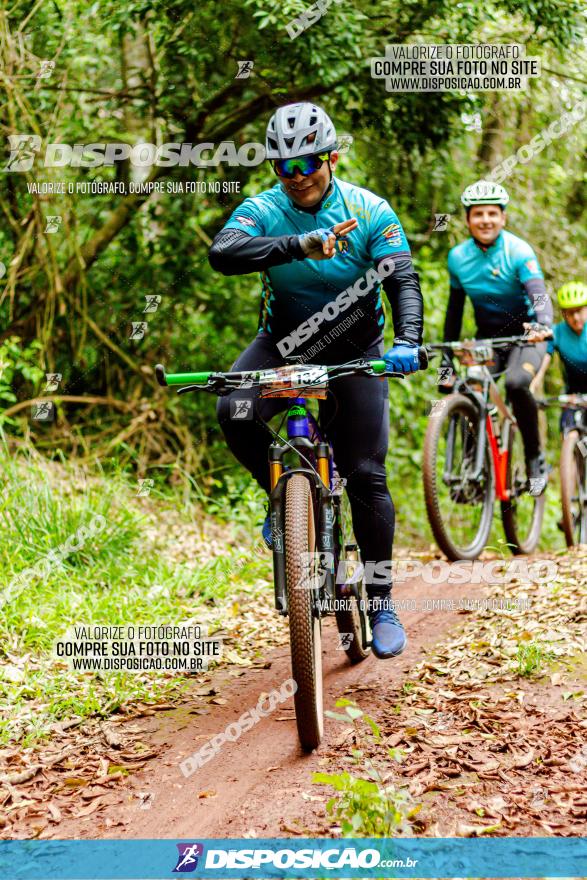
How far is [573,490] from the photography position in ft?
23.1

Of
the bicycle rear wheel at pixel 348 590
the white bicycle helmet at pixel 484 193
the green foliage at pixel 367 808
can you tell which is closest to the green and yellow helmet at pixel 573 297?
the white bicycle helmet at pixel 484 193

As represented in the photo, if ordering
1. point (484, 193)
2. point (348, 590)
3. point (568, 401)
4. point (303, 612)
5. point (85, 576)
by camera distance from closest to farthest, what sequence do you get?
point (303, 612)
point (348, 590)
point (85, 576)
point (484, 193)
point (568, 401)

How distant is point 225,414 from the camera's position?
3770 millimetres

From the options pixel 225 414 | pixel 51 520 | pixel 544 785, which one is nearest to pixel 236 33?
pixel 51 520

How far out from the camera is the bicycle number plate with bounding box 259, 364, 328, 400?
3408 mm

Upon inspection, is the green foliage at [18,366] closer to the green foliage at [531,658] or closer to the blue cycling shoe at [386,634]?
the blue cycling shoe at [386,634]

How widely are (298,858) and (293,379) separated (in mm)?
1604

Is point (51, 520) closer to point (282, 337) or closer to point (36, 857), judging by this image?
point (282, 337)

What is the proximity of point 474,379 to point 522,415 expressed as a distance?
51cm

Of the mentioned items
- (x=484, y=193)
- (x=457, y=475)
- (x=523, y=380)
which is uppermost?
(x=484, y=193)

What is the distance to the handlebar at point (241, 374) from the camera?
11.0 feet

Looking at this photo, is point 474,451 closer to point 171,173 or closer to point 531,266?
point 531,266

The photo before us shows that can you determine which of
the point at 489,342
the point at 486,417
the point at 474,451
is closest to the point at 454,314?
the point at 489,342

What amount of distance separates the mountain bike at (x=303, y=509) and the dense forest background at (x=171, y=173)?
143 inches
